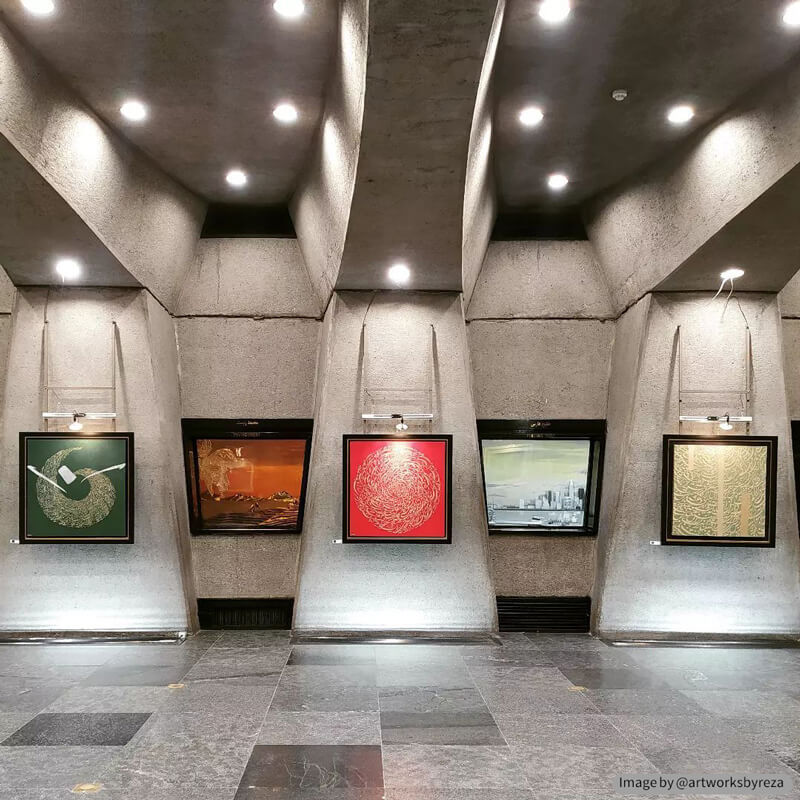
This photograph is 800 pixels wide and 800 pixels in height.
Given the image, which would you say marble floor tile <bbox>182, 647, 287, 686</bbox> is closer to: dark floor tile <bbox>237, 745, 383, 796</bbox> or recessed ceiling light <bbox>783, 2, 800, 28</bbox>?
dark floor tile <bbox>237, 745, 383, 796</bbox>

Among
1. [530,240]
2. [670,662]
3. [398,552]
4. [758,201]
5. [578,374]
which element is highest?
[530,240]

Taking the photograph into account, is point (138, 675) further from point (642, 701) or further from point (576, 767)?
point (642, 701)

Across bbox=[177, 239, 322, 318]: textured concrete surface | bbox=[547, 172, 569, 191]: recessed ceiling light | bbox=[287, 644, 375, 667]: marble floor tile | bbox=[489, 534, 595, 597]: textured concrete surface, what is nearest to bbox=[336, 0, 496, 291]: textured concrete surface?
bbox=[177, 239, 322, 318]: textured concrete surface

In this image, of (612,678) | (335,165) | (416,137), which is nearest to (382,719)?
(612,678)

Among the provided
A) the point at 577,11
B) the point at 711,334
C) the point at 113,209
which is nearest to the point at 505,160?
the point at 577,11

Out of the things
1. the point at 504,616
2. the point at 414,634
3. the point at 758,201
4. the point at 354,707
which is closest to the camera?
the point at 354,707

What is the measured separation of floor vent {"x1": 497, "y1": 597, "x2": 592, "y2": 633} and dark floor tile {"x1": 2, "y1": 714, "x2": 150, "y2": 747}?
5074 mm

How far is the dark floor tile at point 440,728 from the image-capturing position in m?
5.17

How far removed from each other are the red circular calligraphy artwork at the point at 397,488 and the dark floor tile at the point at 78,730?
355 centimetres

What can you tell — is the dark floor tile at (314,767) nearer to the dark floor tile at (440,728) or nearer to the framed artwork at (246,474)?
the dark floor tile at (440,728)

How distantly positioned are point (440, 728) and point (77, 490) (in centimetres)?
520

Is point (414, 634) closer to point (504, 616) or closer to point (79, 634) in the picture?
point (504, 616)

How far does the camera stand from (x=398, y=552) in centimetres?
870

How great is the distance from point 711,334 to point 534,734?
538 centimetres
